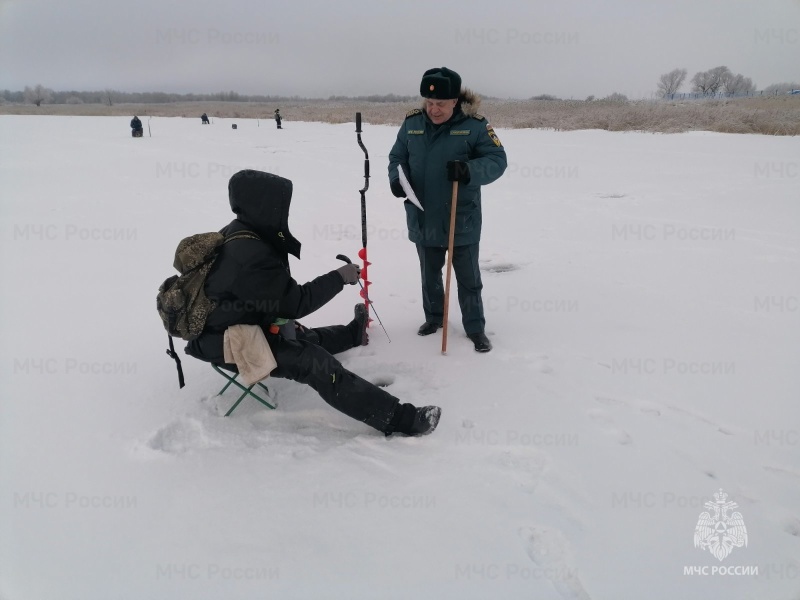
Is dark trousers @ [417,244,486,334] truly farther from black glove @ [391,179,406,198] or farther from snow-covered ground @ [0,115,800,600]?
black glove @ [391,179,406,198]

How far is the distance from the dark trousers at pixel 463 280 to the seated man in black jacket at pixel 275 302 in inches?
46.0

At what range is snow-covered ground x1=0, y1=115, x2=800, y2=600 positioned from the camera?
2033mm

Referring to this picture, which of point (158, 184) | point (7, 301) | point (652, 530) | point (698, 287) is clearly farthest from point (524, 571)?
point (158, 184)

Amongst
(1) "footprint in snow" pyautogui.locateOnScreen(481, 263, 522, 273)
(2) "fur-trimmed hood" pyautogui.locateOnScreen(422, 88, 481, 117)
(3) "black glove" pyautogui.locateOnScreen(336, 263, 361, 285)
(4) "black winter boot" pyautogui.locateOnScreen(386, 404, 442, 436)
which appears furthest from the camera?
(1) "footprint in snow" pyautogui.locateOnScreen(481, 263, 522, 273)

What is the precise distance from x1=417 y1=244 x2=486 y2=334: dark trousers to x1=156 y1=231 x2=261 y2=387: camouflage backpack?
5.38 ft

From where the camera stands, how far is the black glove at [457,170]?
3.30m

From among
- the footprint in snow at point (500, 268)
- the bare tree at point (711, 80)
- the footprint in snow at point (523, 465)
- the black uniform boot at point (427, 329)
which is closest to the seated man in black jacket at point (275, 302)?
the footprint in snow at point (523, 465)

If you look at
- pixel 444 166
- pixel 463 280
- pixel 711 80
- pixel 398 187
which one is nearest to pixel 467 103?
pixel 444 166

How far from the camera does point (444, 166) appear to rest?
352 centimetres

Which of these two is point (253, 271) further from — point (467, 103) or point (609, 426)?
point (609, 426)

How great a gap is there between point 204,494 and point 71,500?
61 centimetres

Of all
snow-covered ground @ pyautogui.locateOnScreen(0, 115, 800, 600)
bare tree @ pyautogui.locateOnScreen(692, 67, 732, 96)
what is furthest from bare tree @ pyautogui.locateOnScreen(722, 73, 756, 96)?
snow-covered ground @ pyautogui.locateOnScreen(0, 115, 800, 600)

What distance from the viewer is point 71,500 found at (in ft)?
7.53

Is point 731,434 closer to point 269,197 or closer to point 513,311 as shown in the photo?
point 513,311
